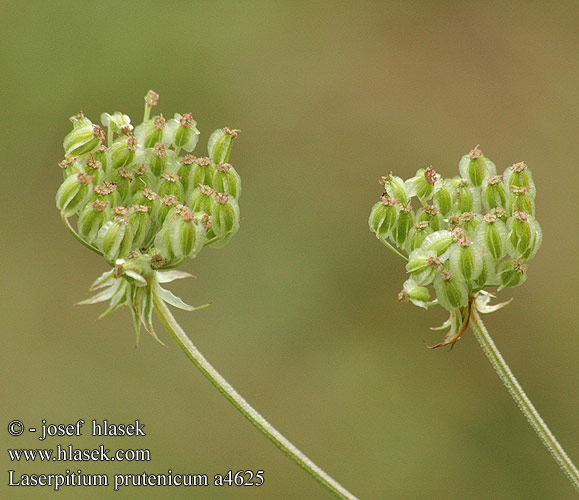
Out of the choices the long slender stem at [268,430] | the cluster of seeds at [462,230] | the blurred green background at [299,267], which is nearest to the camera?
the long slender stem at [268,430]

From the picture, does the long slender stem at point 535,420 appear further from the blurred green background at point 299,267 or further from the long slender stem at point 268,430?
the blurred green background at point 299,267

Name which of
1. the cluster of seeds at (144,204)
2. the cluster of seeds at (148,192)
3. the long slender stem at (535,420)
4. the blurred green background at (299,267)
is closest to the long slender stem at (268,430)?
the cluster of seeds at (144,204)

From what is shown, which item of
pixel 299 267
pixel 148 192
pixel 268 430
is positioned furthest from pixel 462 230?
pixel 299 267

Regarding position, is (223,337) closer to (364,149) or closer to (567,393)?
(364,149)

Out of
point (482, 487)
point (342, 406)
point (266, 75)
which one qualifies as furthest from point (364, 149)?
point (482, 487)

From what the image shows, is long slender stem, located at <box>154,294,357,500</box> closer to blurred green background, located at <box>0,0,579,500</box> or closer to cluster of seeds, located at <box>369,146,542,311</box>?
cluster of seeds, located at <box>369,146,542,311</box>

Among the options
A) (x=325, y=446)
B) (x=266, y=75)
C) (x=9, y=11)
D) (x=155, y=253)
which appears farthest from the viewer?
(x=266, y=75)
